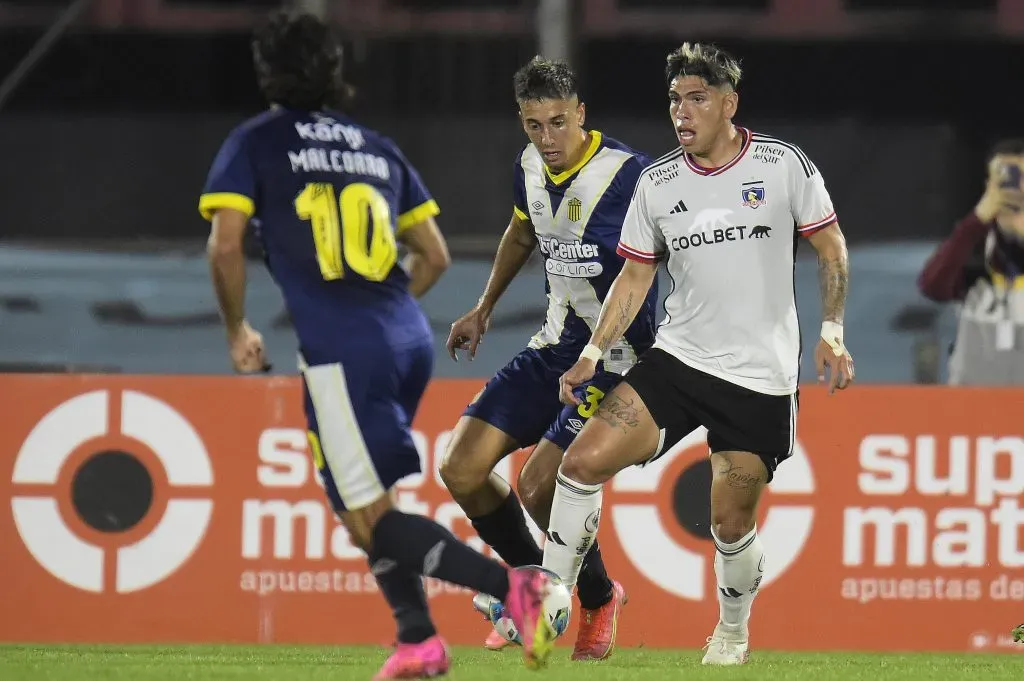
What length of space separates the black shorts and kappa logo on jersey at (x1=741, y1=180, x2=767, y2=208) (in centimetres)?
58

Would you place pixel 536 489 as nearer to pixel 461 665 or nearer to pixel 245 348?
pixel 461 665

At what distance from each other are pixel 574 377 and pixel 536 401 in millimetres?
640

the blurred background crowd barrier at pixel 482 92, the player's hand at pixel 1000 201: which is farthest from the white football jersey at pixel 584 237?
the blurred background crowd barrier at pixel 482 92

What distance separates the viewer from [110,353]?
884 cm

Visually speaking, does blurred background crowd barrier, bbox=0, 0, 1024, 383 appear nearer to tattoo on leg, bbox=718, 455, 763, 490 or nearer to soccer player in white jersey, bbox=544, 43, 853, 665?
soccer player in white jersey, bbox=544, 43, 853, 665

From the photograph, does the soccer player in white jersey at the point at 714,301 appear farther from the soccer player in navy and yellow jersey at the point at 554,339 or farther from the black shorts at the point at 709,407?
the soccer player in navy and yellow jersey at the point at 554,339

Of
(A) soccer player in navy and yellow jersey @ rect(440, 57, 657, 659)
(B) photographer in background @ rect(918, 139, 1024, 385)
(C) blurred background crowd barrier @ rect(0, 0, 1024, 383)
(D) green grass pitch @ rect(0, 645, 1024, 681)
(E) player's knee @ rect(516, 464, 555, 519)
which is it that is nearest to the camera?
(D) green grass pitch @ rect(0, 645, 1024, 681)

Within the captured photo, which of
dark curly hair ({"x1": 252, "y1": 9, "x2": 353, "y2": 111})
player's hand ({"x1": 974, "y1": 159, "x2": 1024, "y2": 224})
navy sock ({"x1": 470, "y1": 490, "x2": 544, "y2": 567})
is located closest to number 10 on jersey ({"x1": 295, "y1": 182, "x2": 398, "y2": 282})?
dark curly hair ({"x1": 252, "y1": 9, "x2": 353, "y2": 111})

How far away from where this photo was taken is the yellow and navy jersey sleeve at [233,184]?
4.78m

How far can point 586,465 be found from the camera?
18.7ft

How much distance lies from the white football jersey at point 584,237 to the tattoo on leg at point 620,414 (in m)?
0.52

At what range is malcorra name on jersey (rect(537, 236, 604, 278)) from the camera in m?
6.16

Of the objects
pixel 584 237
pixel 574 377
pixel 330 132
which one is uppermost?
pixel 330 132

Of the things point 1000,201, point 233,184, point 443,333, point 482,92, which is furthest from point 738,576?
point 482,92
